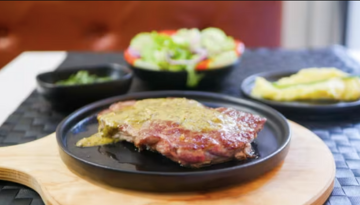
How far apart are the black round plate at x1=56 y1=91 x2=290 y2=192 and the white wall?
2228 mm

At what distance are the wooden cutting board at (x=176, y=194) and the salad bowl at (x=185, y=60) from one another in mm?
606

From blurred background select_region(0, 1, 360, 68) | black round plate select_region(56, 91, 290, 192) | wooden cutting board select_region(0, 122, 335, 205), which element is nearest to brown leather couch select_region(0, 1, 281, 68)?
blurred background select_region(0, 1, 360, 68)

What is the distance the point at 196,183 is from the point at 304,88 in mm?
714

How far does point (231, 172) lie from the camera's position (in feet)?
3.12

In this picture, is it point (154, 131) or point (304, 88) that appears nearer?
point (154, 131)

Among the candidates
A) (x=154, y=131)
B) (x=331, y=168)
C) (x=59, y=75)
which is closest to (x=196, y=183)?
(x=154, y=131)

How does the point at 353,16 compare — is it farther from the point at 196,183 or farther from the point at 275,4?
the point at 196,183

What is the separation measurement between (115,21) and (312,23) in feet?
4.76

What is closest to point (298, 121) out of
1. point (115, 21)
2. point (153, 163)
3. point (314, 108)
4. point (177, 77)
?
point (314, 108)

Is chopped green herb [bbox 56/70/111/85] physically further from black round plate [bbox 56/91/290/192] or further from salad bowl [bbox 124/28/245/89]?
black round plate [bbox 56/91/290/192]

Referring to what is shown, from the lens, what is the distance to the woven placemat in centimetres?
104

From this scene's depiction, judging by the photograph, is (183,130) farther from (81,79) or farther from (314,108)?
(81,79)

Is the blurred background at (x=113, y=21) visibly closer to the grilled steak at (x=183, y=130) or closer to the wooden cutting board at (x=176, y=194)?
the grilled steak at (x=183, y=130)

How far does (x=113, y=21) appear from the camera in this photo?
9.51 feet
